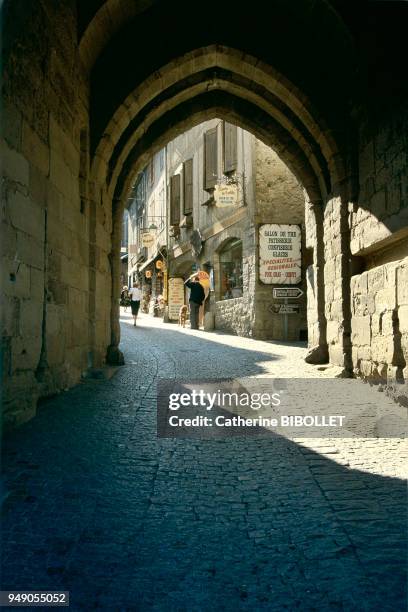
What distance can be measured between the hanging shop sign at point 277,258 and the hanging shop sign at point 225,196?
1.27m

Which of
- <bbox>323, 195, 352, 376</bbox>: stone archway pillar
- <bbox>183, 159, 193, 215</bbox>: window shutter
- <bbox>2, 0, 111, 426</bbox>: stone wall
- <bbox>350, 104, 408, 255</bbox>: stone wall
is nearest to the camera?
<bbox>2, 0, 111, 426</bbox>: stone wall

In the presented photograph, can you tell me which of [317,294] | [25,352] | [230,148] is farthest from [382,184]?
[230,148]

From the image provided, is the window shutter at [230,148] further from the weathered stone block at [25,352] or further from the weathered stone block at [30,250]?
the weathered stone block at [25,352]

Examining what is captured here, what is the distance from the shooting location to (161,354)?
8.17m

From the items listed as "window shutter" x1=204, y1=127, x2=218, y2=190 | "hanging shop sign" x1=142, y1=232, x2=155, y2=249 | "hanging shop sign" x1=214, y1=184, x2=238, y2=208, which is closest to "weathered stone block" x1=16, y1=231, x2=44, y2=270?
"hanging shop sign" x1=214, y1=184, x2=238, y2=208

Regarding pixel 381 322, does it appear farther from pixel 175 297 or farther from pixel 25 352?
pixel 175 297

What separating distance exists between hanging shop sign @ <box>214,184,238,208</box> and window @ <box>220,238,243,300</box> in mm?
1626

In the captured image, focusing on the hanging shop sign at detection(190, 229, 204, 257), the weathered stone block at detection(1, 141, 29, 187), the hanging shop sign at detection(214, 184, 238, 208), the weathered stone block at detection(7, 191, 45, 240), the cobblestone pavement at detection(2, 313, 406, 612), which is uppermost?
the hanging shop sign at detection(214, 184, 238, 208)

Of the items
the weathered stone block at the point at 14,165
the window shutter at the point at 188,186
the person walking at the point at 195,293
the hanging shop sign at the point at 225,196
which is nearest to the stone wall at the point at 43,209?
the weathered stone block at the point at 14,165

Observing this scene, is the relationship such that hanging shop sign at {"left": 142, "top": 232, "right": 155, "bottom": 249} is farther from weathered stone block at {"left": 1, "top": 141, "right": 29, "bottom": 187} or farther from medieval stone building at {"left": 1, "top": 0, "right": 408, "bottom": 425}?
weathered stone block at {"left": 1, "top": 141, "right": 29, "bottom": 187}

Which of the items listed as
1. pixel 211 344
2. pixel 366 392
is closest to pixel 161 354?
pixel 211 344

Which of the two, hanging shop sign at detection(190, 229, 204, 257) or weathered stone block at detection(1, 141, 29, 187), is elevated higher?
hanging shop sign at detection(190, 229, 204, 257)

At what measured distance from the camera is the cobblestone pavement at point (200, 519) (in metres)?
1.51

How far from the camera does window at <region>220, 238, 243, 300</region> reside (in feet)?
46.3
